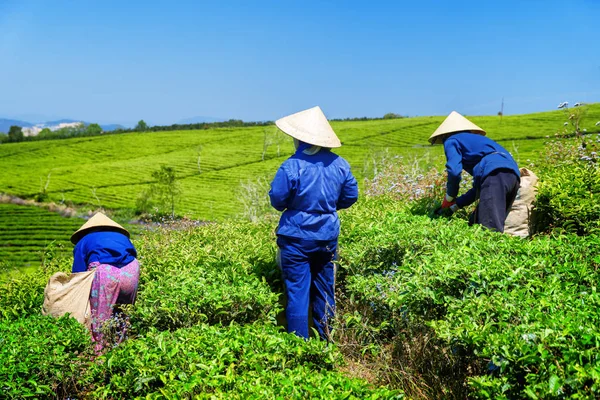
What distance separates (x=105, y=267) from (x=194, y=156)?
62.1 m

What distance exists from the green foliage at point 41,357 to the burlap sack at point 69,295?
404mm

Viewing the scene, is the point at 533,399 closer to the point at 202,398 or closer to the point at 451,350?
the point at 451,350

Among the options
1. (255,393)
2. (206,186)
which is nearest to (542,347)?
(255,393)

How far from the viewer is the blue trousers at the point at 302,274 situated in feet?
14.1

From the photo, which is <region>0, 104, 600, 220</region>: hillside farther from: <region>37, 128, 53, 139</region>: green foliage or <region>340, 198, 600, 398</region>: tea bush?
A: <region>340, 198, 600, 398</region>: tea bush

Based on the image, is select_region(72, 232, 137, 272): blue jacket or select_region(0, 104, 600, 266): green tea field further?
select_region(0, 104, 600, 266): green tea field

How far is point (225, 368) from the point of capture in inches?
121

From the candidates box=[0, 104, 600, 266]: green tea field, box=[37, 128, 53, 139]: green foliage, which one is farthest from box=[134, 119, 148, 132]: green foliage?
box=[37, 128, 53, 139]: green foliage

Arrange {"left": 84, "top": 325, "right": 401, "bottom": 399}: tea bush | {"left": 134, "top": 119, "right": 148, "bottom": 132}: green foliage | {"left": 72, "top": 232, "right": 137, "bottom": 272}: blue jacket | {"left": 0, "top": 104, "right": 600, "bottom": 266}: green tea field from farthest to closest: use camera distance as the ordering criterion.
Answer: {"left": 134, "top": 119, "right": 148, "bottom": 132}: green foliage → {"left": 0, "top": 104, "right": 600, "bottom": 266}: green tea field → {"left": 72, "top": 232, "right": 137, "bottom": 272}: blue jacket → {"left": 84, "top": 325, "right": 401, "bottom": 399}: tea bush

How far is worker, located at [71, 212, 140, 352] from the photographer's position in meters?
4.40

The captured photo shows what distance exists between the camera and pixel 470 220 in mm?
6008

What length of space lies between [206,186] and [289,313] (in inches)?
1961

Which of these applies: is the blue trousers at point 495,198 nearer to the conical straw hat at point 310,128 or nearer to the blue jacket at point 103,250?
the conical straw hat at point 310,128

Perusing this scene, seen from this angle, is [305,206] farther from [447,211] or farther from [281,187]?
[447,211]
